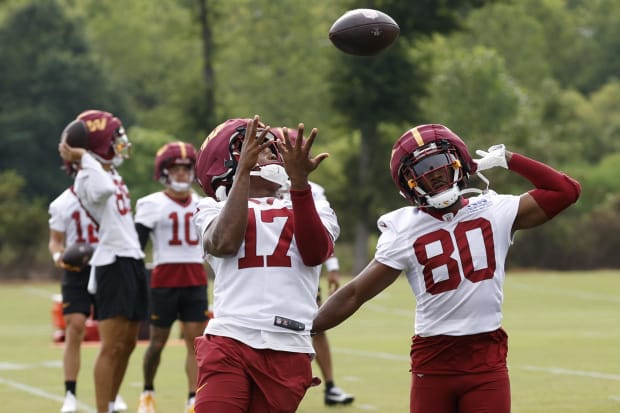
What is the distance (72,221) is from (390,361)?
4541mm

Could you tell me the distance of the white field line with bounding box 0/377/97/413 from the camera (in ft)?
33.6

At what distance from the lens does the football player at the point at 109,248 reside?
8570mm

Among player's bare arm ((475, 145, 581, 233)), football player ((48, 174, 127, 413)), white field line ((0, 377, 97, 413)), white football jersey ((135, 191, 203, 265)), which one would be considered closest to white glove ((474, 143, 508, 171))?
player's bare arm ((475, 145, 581, 233))

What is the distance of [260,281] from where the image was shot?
506cm

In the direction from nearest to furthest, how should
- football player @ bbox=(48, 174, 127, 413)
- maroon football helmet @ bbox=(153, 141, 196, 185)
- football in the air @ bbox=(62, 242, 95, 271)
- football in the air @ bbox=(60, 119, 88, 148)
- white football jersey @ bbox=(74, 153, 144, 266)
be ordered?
1. white football jersey @ bbox=(74, 153, 144, 266)
2. football in the air @ bbox=(60, 119, 88, 148)
3. football in the air @ bbox=(62, 242, 95, 271)
4. football player @ bbox=(48, 174, 127, 413)
5. maroon football helmet @ bbox=(153, 141, 196, 185)

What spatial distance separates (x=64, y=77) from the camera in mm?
58250

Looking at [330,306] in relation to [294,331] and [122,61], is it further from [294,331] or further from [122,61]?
[122,61]

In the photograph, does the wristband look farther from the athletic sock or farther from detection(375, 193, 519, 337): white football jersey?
detection(375, 193, 519, 337): white football jersey

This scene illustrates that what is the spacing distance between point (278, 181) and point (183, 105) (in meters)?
40.2

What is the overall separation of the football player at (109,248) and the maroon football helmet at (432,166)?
3695 mm

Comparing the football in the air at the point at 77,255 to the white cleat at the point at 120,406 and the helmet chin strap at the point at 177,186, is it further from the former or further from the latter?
the white cleat at the point at 120,406

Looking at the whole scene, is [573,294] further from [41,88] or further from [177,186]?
[41,88]

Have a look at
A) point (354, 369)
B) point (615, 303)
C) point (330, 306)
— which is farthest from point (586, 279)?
point (330, 306)

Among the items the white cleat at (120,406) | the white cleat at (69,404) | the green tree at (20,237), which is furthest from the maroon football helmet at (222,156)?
the green tree at (20,237)
